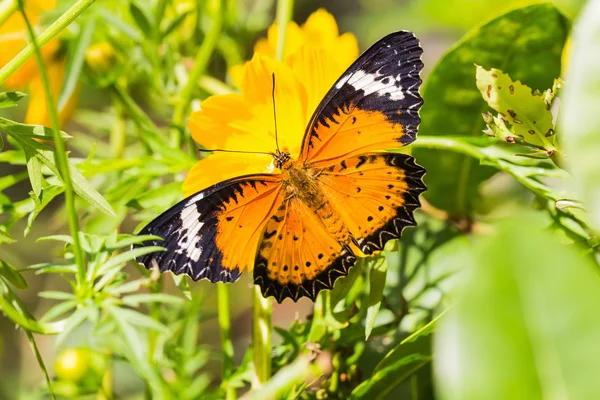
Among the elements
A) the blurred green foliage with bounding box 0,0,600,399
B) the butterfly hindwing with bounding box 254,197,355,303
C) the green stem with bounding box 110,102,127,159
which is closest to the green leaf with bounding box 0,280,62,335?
the blurred green foliage with bounding box 0,0,600,399

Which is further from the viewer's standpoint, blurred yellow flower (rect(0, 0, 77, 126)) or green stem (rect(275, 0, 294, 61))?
blurred yellow flower (rect(0, 0, 77, 126))

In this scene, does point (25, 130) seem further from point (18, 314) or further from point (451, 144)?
point (451, 144)

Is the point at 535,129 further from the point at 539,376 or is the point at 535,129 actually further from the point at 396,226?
the point at 539,376

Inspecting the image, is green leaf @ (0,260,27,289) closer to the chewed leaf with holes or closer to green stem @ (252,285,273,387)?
green stem @ (252,285,273,387)

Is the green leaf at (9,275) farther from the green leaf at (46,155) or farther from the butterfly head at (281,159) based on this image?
the butterfly head at (281,159)

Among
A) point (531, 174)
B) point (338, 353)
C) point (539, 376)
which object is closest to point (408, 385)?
point (338, 353)

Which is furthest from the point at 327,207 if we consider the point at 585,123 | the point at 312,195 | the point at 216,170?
the point at 585,123
